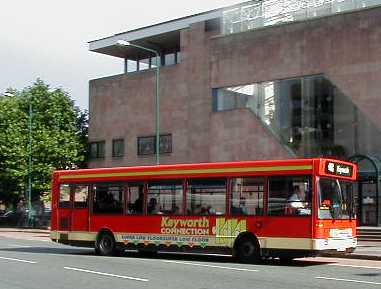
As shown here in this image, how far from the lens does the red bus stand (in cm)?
1773

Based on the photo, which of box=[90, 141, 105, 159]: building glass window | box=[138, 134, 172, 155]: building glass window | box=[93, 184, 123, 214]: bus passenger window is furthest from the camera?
box=[90, 141, 105, 159]: building glass window

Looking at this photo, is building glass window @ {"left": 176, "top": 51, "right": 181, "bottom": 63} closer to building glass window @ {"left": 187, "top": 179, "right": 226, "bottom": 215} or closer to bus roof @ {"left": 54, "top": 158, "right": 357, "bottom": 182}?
bus roof @ {"left": 54, "top": 158, "right": 357, "bottom": 182}

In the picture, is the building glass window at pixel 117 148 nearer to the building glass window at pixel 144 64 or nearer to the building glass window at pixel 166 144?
the building glass window at pixel 166 144

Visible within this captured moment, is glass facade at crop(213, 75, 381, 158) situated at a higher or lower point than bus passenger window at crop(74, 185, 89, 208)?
higher

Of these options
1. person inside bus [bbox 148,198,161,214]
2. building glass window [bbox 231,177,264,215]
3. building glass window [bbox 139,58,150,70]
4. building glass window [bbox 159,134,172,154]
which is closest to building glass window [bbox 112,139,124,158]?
building glass window [bbox 159,134,172,154]

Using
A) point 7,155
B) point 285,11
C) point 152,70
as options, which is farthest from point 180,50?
point 7,155

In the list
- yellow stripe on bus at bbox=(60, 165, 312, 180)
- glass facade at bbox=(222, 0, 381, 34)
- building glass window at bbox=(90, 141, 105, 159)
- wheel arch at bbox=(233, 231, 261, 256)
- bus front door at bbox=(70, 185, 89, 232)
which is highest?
glass facade at bbox=(222, 0, 381, 34)

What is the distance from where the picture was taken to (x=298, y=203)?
58.4 ft

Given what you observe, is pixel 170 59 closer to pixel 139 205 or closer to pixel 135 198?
pixel 135 198

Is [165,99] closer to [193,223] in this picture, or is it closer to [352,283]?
[193,223]

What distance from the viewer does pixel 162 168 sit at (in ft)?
67.6

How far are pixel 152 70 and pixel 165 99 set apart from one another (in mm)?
2786

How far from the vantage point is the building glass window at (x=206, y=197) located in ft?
63.0

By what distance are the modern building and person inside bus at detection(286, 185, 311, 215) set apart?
16.4 metres
